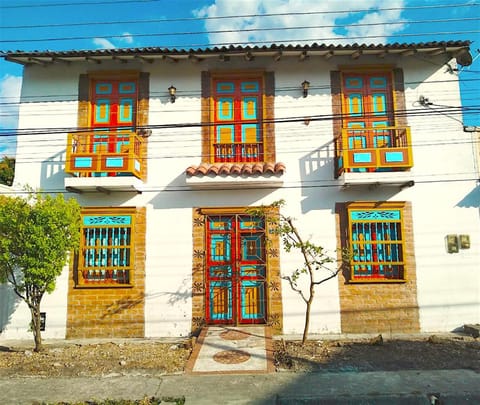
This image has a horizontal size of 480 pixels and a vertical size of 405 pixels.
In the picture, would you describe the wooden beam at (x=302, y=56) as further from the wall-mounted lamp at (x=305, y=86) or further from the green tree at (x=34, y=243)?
the green tree at (x=34, y=243)

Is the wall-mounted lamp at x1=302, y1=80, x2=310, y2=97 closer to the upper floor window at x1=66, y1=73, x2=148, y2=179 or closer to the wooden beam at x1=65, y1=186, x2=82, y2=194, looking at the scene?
the upper floor window at x1=66, y1=73, x2=148, y2=179

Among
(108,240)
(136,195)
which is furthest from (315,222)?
(108,240)

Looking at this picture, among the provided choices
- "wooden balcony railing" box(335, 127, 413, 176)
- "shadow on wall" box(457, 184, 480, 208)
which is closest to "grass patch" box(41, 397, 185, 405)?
"wooden balcony railing" box(335, 127, 413, 176)

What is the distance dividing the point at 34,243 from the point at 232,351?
13.9 ft

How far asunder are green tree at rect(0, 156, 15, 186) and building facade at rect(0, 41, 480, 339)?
9.63 meters

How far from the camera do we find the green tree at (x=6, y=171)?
16.7 m

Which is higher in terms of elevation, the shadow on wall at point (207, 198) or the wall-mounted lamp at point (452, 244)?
the shadow on wall at point (207, 198)

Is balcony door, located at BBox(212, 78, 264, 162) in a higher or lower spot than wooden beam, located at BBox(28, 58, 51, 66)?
lower

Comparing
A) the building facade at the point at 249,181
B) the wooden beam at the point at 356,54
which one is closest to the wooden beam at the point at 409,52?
the building facade at the point at 249,181

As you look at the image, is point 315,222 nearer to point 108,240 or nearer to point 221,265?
point 221,265

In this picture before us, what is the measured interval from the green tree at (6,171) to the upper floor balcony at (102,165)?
10.3 metres

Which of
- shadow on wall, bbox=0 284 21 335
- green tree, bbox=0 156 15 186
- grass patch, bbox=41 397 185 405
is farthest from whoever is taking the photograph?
green tree, bbox=0 156 15 186

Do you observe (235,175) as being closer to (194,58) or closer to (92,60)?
(194,58)

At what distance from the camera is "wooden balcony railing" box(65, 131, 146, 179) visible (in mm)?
8039
